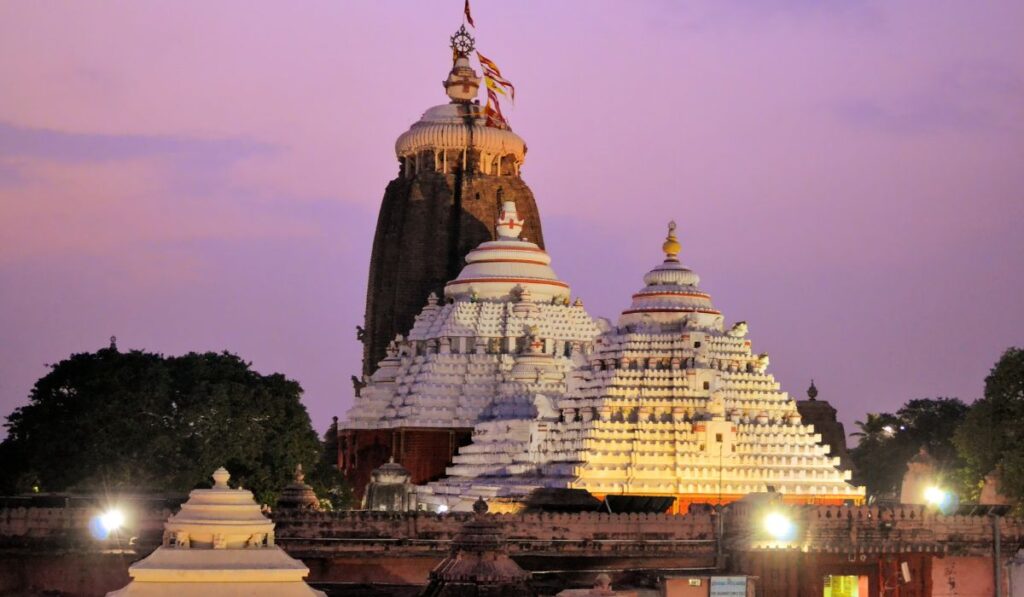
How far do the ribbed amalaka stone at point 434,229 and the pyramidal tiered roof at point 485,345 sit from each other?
611 centimetres

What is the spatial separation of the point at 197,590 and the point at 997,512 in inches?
1458

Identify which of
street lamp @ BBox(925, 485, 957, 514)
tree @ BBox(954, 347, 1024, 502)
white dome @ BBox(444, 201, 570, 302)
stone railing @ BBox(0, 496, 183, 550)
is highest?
white dome @ BBox(444, 201, 570, 302)

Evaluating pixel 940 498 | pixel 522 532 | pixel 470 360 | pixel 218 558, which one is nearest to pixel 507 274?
pixel 470 360

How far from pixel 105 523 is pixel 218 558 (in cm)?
2840

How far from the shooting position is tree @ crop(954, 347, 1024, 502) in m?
79.1

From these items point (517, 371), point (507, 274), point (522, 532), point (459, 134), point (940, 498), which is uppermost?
point (459, 134)

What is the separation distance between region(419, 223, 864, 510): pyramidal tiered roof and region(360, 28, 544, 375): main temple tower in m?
25.4

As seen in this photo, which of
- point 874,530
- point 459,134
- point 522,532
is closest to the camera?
point 874,530

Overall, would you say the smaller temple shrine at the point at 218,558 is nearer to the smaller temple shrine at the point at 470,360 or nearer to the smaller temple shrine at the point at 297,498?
the smaller temple shrine at the point at 297,498

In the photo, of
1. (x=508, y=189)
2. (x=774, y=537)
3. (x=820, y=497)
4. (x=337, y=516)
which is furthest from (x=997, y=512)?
(x=508, y=189)

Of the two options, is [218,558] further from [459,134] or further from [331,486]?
[459,134]

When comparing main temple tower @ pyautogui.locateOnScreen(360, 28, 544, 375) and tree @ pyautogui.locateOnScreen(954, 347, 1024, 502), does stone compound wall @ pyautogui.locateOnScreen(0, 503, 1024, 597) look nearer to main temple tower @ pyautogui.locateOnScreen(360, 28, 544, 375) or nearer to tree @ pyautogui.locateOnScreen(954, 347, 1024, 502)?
tree @ pyautogui.locateOnScreen(954, 347, 1024, 502)

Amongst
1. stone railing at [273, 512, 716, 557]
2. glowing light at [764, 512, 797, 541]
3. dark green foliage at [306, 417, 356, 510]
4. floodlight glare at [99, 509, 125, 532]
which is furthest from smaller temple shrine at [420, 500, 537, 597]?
dark green foliage at [306, 417, 356, 510]

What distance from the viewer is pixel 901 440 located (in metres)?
→ 124
